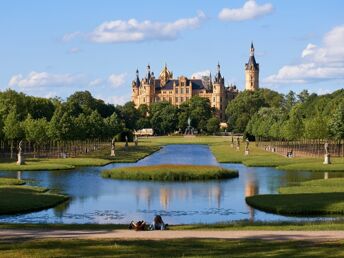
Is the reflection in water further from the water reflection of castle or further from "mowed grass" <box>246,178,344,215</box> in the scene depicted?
the water reflection of castle

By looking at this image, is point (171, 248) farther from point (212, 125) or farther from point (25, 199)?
point (212, 125)

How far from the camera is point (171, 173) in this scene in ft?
147

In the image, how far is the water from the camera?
27.6 m

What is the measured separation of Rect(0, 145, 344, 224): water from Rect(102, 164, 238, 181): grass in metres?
1.30

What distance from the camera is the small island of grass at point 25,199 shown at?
2880 centimetres

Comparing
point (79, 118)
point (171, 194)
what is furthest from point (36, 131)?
point (171, 194)

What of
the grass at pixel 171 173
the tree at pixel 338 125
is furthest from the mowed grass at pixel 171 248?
the tree at pixel 338 125

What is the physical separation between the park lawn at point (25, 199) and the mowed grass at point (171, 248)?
1047cm

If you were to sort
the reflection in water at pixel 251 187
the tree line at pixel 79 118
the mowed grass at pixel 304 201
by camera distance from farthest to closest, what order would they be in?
the tree line at pixel 79 118 < the reflection in water at pixel 251 187 < the mowed grass at pixel 304 201

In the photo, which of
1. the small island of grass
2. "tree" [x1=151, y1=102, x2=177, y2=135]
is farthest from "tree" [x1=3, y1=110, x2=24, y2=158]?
"tree" [x1=151, y1=102, x2=177, y2=135]

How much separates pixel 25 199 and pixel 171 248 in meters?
15.0

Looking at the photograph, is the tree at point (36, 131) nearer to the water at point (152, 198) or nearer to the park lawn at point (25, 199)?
the water at point (152, 198)

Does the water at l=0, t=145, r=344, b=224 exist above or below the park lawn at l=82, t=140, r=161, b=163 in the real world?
below

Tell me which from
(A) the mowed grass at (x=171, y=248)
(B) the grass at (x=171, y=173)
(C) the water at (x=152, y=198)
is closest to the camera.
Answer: (A) the mowed grass at (x=171, y=248)
